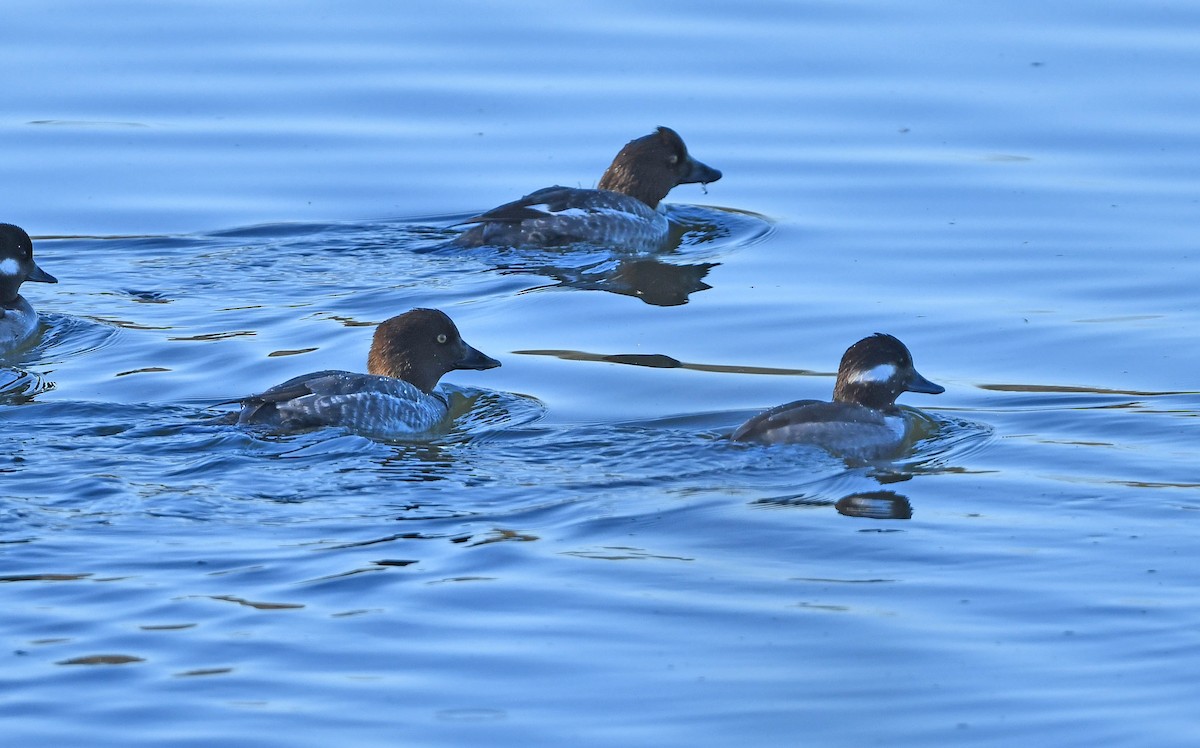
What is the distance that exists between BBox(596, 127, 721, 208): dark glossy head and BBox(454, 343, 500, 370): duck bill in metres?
5.06

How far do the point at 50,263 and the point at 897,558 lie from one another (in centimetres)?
861

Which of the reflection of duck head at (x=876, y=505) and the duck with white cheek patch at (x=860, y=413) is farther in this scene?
the duck with white cheek patch at (x=860, y=413)

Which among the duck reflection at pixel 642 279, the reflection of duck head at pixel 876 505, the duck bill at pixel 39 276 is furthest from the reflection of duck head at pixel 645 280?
the reflection of duck head at pixel 876 505

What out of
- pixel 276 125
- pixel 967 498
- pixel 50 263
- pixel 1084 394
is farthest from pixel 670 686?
pixel 276 125

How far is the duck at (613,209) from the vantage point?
1592cm

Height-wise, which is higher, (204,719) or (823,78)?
(823,78)

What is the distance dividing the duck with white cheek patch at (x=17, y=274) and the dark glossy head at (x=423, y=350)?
3160 millimetres

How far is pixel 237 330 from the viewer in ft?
45.3

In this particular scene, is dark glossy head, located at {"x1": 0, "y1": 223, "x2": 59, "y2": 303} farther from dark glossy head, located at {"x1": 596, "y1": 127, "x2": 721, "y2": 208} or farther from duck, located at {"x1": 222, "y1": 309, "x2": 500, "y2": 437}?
dark glossy head, located at {"x1": 596, "y1": 127, "x2": 721, "y2": 208}

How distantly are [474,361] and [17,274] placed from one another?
4.08m

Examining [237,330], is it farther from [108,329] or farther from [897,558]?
[897,558]

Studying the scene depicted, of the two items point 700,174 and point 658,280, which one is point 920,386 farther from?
point 700,174

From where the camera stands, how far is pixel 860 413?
1154cm

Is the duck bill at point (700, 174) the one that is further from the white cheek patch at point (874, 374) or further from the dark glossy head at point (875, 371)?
the white cheek patch at point (874, 374)
